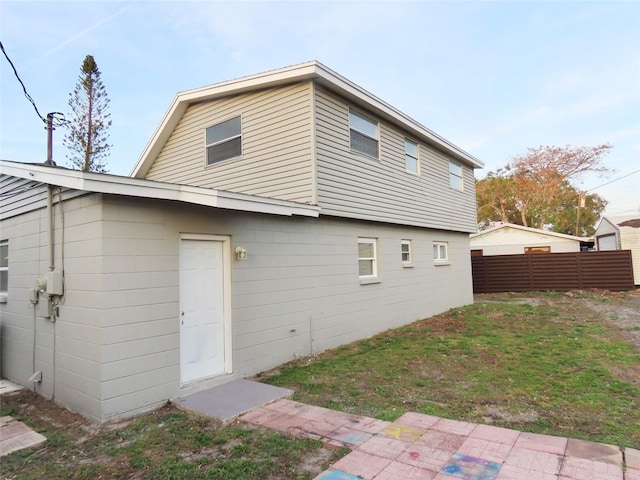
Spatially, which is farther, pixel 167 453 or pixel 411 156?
pixel 411 156

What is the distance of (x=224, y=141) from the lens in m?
9.01

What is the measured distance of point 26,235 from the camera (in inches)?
238

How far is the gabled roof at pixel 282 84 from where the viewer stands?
23.8ft

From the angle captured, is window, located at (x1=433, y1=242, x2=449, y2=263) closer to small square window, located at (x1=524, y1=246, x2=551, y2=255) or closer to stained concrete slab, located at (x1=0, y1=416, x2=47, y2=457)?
stained concrete slab, located at (x1=0, y1=416, x2=47, y2=457)

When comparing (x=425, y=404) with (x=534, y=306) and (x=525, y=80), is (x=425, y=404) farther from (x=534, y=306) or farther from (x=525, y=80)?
(x=525, y=80)

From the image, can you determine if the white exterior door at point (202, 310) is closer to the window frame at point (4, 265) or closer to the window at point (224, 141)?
the window at point (224, 141)

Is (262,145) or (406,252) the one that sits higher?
(262,145)

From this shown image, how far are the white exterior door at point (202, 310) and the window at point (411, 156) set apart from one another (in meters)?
6.62

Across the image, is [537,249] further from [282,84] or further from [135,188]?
[135,188]

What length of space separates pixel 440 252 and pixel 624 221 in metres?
15.6

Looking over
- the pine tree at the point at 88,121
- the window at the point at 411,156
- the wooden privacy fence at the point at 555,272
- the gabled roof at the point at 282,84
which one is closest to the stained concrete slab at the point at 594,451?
the gabled roof at the point at 282,84

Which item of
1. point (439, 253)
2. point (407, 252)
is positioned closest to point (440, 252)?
point (439, 253)

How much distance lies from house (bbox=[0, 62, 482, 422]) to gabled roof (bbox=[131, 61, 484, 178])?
41 millimetres

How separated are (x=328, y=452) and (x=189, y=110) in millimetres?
8985
